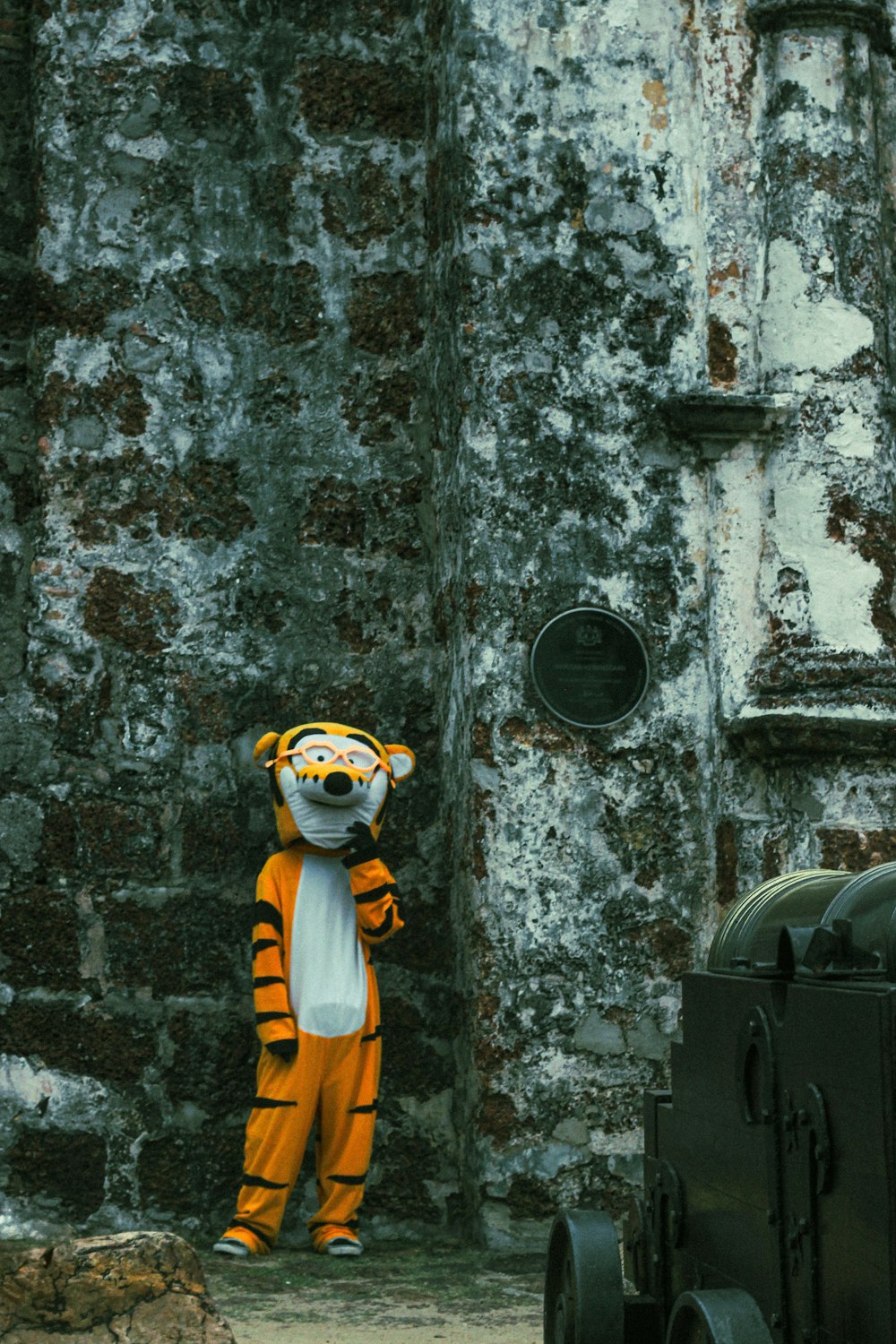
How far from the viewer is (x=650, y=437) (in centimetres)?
582

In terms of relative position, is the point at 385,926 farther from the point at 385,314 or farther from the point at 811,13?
the point at 811,13

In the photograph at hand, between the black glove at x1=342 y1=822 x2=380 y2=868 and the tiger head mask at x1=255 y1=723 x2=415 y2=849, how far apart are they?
2 cm

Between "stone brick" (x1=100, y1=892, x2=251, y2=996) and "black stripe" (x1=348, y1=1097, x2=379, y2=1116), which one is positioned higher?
"stone brick" (x1=100, y1=892, x2=251, y2=996)

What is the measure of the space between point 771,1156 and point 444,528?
11.1 feet

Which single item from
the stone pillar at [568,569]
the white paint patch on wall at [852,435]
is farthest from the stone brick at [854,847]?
the white paint patch on wall at [852,435]

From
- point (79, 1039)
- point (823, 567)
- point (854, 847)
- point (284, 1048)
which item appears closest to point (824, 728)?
point (854, 847)

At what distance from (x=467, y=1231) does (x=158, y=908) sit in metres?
1.42

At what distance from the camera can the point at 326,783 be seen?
5.45 metres

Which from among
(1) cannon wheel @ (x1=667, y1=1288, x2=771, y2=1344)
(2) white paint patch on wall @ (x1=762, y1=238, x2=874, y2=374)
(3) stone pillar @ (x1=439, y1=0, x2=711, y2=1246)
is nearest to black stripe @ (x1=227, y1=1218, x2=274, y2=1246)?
(3) stone pillar @ (x1=439, y1=0, x2=711, y2=1246)

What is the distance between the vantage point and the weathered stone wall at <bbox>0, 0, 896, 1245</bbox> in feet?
18.5

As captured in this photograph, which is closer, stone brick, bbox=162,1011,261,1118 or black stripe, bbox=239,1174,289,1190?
black stripe, bbox=239,1174,289,1190

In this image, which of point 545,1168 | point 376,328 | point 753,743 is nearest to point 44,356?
point 376,328

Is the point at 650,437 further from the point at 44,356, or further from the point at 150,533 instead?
the point at 44,356

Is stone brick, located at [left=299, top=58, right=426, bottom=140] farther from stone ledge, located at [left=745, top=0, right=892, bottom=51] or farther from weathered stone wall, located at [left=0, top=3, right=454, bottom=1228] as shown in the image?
stone ledge, located at [left=745, top=0, right=892, bottom=51]
